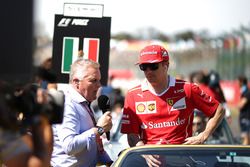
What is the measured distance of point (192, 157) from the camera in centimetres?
694

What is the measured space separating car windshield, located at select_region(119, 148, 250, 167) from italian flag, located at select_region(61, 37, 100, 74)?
2.64 meters

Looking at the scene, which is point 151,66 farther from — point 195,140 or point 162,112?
point 195,140

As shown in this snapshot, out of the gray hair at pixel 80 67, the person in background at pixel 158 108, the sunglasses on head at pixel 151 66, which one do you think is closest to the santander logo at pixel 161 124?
the person in background at pixel 158 108

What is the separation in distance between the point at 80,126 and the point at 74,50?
225 cm

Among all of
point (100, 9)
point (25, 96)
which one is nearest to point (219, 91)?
point (100, 9)

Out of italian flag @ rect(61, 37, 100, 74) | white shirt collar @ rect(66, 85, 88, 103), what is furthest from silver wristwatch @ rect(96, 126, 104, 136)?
italian flag @ rect(61, 37, 100, 74)

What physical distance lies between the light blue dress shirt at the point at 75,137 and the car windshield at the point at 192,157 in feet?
1.35

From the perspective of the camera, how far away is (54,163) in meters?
7.25

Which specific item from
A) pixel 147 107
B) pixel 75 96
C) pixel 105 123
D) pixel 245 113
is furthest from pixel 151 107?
pixel 245 113

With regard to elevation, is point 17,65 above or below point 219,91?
above

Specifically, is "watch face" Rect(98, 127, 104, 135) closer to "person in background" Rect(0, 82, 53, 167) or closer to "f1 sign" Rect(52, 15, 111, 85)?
"f1 sign" Rect(52, 15, 111, 85)

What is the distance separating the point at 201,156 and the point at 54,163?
121 centimetres

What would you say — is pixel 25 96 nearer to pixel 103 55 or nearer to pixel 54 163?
pixel 54 163

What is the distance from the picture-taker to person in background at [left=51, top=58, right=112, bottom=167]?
7.04 meters
